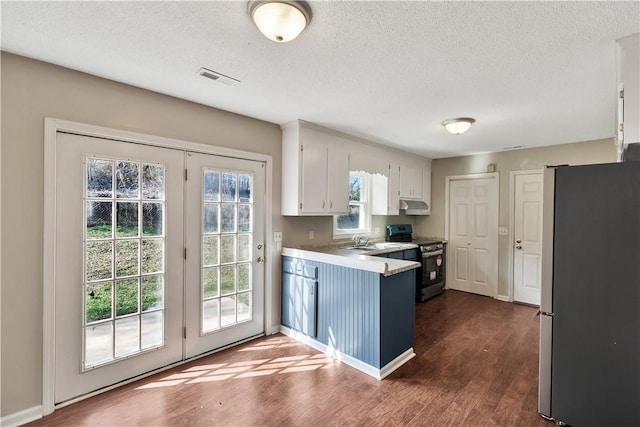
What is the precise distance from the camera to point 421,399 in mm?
2285

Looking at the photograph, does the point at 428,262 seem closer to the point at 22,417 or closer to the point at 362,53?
the point at 362,53

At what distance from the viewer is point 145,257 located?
2555mm

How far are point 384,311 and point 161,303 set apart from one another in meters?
1.94

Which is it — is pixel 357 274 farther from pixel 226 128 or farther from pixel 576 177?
pixel 226 128

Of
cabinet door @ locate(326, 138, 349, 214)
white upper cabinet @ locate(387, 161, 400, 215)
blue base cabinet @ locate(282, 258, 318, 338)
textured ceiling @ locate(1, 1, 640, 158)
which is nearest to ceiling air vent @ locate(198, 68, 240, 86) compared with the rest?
textured ceiling @ locate(1, 1, 640, 158)

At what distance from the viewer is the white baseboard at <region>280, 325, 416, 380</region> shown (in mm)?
2600

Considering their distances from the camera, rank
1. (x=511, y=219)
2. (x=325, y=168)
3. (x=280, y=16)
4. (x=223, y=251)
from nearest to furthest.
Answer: (x=280, y=16), (x=223, y=251), (x=325, y=168), (x=511, y=219)

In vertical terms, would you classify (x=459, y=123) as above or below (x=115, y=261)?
above

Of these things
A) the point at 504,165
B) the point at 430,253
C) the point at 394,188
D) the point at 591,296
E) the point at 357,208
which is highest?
the point at 504,165

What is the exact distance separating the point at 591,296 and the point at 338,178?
8.50 ft

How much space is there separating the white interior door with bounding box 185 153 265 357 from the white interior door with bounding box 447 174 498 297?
12.0 feet

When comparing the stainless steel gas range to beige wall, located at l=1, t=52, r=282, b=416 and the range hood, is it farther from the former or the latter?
beige wall, located at l=1, t=52, r=282, b=416

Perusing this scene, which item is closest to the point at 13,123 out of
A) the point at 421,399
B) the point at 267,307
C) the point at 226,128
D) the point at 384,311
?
the point at 226,128

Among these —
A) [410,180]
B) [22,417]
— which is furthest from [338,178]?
[22,417]
